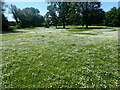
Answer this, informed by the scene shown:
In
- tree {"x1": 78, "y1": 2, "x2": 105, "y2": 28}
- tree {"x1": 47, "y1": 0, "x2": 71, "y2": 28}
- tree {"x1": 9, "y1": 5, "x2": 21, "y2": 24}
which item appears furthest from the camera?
tree {"x1": 9, "y1": 5, "x2": 21, "y2": 24}

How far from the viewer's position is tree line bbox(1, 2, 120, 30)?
70.9 m

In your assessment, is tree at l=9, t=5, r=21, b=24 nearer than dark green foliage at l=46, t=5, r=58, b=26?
No

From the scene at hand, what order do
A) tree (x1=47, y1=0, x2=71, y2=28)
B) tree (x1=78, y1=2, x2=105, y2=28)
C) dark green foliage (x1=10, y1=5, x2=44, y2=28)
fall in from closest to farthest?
tree (x1=78, y1=2, x2=105, y2=28) < tree (x1=47, y1=0, x2=71, y2=28) < dark green foliage (x1=10, y1=5, x2=44, y2=28)

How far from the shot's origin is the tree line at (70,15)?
70875mm

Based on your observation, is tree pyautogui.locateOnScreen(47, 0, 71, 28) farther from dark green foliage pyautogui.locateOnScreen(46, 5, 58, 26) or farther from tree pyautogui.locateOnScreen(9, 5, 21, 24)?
tree pyautogui.locateOnScreen(9, 5, 21, 24)

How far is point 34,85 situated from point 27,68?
2.65m

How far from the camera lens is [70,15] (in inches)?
3031

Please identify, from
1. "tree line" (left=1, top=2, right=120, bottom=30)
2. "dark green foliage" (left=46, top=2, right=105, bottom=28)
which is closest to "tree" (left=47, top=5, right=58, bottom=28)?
"tree line" (left=1, top=2, right=120, bottom=30)

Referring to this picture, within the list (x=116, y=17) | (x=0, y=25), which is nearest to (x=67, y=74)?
(x=0, y=25)

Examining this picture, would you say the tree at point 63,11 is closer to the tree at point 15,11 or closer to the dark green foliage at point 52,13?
the dark green foliage at point 52,13

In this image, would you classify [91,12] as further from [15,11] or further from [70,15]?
[15,11]

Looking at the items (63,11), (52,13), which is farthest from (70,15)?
(52,13)

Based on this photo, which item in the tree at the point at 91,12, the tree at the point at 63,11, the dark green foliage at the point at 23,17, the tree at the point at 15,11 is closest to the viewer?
the tree at the point at 91,12

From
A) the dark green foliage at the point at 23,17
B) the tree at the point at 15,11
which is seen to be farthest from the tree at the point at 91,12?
the tree at the point at 15,11
